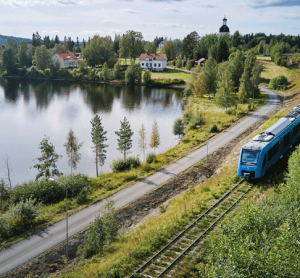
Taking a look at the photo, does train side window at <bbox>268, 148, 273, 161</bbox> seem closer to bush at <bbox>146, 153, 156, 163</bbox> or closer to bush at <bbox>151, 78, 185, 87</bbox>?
bush at <bbox>146, 153, 156, 163</bbox>

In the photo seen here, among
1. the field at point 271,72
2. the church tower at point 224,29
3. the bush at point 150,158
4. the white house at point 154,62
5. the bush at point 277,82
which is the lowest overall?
the bush at point 150,158

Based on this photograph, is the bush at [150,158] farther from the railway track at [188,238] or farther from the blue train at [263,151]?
the blue train at [263,151]

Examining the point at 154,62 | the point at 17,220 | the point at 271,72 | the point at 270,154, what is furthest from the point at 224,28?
the point at 17,220

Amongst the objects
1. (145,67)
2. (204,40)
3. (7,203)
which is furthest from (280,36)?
(7,203)

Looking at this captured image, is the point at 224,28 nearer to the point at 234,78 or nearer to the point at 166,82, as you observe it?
the point at 166,82

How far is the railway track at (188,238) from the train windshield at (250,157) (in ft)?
7.50

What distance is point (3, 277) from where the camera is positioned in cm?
1884

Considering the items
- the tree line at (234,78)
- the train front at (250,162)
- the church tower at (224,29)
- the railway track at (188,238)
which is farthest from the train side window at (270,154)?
the church tower at (224,29)

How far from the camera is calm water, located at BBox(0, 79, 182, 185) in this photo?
150 feet

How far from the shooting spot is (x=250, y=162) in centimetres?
2517

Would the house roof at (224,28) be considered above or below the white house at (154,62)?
above

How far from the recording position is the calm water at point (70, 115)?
4581 cm

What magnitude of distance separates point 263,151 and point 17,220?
66.7 feet

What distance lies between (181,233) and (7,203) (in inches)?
719
